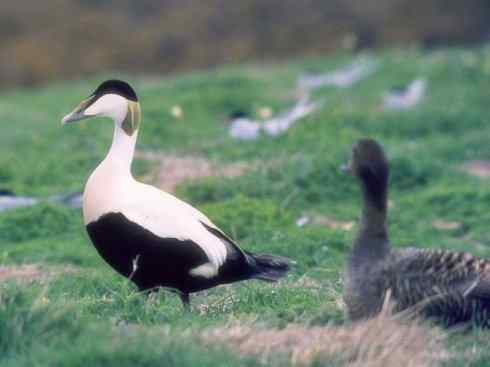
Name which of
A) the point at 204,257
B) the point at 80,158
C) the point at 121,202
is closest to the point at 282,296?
the point at 204,257

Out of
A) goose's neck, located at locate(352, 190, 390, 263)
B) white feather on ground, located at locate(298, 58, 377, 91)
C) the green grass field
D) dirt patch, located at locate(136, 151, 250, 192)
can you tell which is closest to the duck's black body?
the green grass field

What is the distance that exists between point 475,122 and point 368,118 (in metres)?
1.35

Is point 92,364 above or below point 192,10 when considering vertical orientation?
below

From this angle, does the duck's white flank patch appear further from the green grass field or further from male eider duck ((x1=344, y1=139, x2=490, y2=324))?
male eider duck ((x1=344, y1=139, x2=490, y2=324))

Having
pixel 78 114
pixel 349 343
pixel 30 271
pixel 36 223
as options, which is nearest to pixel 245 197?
pixel 36 223

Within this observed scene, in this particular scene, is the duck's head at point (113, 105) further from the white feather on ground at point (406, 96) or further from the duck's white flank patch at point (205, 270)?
the white feather on ground at point (406, 96)

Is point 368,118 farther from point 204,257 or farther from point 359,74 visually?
point 204,257

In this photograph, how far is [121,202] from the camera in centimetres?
681

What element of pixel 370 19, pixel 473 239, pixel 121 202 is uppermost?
pixel 370 19

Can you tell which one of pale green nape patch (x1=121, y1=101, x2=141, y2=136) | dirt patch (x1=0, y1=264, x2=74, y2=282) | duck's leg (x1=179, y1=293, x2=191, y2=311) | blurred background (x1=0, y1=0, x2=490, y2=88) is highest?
blurred background (x1=0, y1=0, x2=490, y2=88)

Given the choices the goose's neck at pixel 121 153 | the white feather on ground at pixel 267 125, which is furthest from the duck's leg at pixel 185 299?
the white feather on ground at pixel 267 125

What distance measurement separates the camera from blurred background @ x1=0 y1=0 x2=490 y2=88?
2423 centimetres

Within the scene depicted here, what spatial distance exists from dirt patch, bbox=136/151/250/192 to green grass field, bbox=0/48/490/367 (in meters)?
0.21

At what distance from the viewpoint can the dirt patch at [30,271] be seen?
8.23 m
